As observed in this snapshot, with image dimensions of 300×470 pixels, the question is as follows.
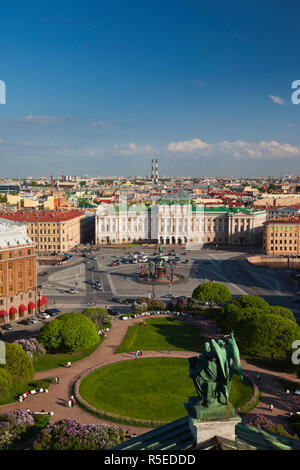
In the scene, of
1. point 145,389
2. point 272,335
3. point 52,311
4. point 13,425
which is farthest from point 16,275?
point 272,335

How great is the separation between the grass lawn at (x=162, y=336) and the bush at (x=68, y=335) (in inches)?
158

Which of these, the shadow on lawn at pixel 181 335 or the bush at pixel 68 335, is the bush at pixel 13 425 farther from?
the shadow on lawn at pixel 181 335

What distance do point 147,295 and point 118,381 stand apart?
37293mm

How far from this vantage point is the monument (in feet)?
45.3

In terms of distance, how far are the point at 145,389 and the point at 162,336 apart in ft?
51.5

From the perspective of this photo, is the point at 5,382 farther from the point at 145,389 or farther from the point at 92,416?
the point at 145,389

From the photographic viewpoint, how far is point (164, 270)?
305 ft

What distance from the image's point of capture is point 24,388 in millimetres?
42062

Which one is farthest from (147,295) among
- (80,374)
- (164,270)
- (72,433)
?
(72,433)

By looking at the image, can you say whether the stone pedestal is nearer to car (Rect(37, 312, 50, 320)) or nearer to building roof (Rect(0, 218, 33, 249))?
car (Rect(37, 312, 50, 320))

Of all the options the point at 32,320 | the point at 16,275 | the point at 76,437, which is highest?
the point at 16,275

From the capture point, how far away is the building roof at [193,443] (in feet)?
44.2

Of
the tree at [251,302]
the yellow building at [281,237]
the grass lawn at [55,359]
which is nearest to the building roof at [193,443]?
the grass lawn at [55,359]
